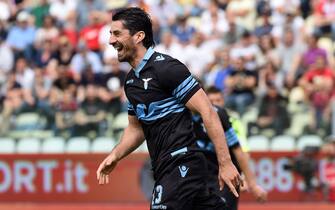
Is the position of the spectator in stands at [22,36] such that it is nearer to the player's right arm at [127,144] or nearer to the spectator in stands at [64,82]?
the spectator in stands at [64,82]

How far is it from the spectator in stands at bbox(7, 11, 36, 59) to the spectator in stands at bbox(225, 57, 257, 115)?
4605 mm

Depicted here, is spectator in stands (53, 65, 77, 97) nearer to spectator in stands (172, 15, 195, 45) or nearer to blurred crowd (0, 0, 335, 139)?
blurred crowd (0, 0, 335, 139)

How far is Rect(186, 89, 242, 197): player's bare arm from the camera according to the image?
6.27 m

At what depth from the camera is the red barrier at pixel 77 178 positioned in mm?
15586

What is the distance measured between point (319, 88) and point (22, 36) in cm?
651

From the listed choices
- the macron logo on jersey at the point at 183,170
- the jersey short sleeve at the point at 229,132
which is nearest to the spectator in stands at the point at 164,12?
the jersey short sleeve at the point at 229,132

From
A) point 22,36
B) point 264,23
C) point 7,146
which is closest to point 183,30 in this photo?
point 264,23

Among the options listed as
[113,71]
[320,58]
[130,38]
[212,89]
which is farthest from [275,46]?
[130,38]

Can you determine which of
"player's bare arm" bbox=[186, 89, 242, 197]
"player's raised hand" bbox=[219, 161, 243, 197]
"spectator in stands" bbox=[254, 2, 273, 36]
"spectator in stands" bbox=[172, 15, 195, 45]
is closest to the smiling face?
"player's bare arm" bbox=[186, 89, 242, 197]

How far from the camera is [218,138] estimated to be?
6.34 m

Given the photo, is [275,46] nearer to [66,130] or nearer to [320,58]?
[320,58]

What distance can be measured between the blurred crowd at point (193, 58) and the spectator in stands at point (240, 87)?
2 cm

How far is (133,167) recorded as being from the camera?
52.6ft

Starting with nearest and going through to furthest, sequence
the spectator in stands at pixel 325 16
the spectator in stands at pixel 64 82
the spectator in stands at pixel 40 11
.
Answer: the spectator in stands at pixel 325 16
the spectator in stands at pixel 64 82
the spectator in stands at pixel 40 11
